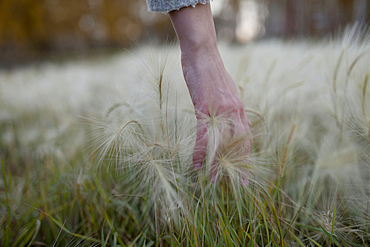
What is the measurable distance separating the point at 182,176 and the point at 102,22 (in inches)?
332

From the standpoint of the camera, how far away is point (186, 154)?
604 mm

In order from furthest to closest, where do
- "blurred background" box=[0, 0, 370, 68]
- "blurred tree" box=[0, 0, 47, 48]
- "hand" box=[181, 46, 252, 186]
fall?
"blurred background" box=[0, 0, 370, 68], "blurred tree" box=[0, 0, 47, 48], "hand" box=[181, 46, 252, 186]

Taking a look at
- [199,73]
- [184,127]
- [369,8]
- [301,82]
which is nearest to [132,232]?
[184,127]

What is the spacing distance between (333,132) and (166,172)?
842 mm

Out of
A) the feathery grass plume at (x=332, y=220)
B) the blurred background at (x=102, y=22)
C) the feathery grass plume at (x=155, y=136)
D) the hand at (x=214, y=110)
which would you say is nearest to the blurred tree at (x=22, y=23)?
the blurred background at (x=102, y=22)

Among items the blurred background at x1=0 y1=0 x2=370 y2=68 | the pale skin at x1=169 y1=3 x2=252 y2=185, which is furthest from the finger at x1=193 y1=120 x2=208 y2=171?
the blurred background at x1=0 y1=0 x2=370 y2=68

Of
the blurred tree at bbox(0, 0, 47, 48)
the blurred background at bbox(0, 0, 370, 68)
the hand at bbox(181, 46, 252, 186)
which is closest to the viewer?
the hand at bbox(181, 46, 252, 186)

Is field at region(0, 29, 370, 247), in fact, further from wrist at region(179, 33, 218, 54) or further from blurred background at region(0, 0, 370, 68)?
blurred background at region(0, 0, 370, 68)

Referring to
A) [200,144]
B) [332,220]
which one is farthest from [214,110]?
[332,220]

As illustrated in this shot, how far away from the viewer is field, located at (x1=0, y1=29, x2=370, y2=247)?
0.57 metres

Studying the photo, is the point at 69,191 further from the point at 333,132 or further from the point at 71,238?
the point at 333,132

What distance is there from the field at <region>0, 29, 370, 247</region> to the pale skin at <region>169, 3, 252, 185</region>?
0.19 feet

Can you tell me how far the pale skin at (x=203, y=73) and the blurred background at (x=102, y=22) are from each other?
210 inches

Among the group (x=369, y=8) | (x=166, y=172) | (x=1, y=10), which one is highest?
(x=1, y=10)
